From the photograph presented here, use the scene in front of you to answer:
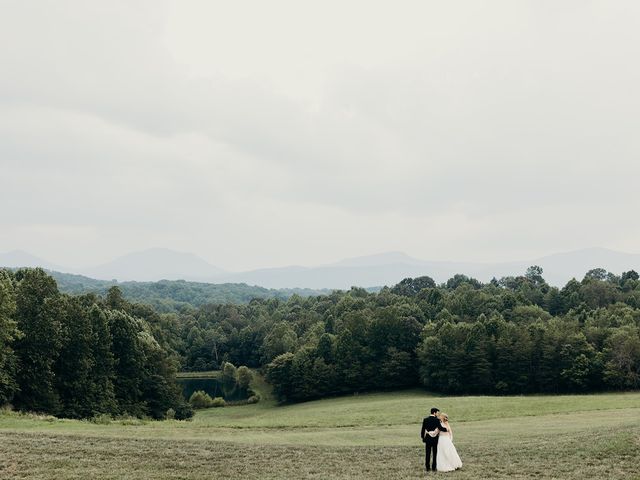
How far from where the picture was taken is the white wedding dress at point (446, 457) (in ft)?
67.2

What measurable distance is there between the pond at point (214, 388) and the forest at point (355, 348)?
33.6 ft

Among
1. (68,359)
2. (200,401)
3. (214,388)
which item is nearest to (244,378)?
(214,388)

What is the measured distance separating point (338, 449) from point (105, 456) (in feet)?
33.8

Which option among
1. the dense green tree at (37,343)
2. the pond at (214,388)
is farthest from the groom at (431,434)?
the pond at (214,388)

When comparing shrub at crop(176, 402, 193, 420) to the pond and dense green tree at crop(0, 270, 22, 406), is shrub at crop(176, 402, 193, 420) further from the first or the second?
the pond

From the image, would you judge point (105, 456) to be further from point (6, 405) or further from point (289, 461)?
point (6, 405)

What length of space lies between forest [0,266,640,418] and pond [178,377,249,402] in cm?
1023

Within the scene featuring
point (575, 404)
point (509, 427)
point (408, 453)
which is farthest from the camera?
point (575, 404)

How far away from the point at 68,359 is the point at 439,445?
4470cm

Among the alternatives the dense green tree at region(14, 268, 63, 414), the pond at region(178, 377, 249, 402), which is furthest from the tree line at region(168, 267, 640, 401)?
the dense green tree at region(14, 268, 63, 414)

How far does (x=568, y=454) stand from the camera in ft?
73.2

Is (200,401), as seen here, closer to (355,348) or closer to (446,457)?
(355,348)

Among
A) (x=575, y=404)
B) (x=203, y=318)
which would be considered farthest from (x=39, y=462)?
(x=203, y=318)

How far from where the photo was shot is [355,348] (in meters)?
91.4
